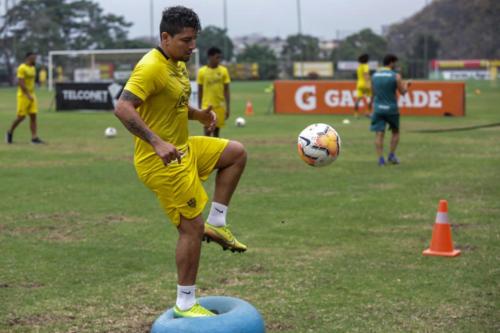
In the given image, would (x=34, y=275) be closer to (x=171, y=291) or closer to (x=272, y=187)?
(x=171, y=291)

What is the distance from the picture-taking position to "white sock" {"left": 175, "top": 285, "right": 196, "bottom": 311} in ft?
19.2

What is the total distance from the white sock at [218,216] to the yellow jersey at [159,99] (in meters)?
0.69

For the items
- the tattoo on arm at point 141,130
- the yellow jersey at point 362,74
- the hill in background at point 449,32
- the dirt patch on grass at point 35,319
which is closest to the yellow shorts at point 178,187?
the tattoo on arm at point 141,130

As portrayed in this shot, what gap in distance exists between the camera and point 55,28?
73375 millimetres

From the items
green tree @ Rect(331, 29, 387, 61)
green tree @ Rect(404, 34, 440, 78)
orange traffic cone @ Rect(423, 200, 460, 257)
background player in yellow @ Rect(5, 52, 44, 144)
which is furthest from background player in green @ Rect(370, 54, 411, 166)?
green tree @ Rect(331, 29, 387, 61)

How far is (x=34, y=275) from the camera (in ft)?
26.2

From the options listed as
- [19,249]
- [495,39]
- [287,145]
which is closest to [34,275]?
[19,249]

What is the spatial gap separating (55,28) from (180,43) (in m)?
70.4

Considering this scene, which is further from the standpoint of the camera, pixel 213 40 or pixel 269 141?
pixel 213 40

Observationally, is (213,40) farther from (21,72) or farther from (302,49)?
(21,72)

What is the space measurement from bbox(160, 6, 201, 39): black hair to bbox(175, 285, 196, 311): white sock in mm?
1736

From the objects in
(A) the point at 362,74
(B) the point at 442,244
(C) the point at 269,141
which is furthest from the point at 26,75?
(B) the point at 442,244

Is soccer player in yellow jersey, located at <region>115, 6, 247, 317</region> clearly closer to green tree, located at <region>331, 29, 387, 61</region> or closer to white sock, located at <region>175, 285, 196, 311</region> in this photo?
white sock, located at <region>175, 285, 196, 311</region>

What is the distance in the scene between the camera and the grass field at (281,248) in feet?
22.3
